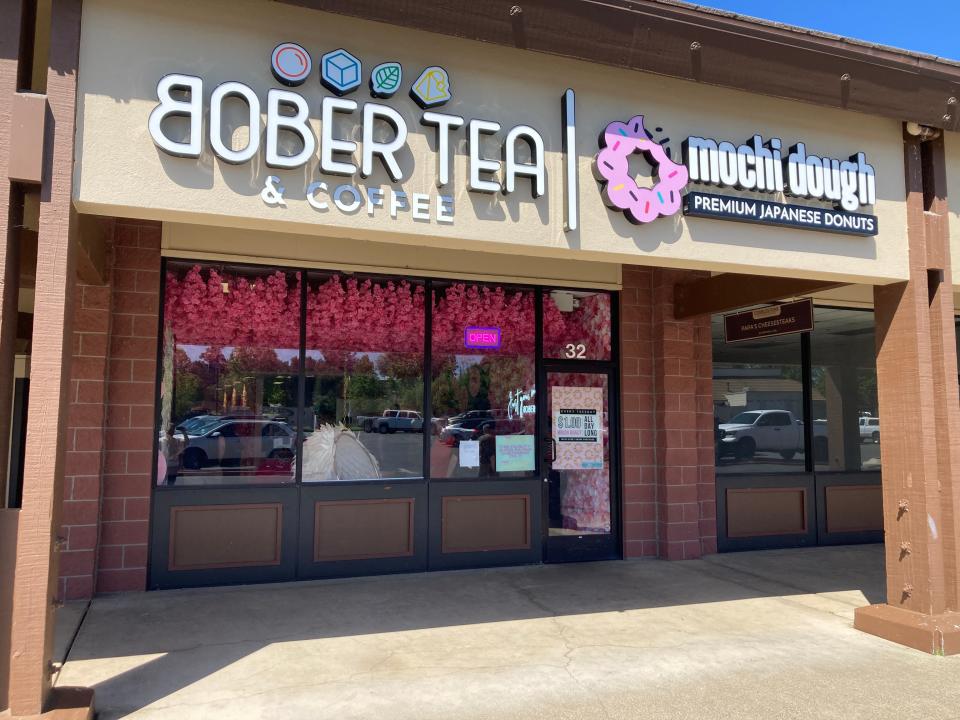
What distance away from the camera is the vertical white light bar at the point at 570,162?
16.0 ft

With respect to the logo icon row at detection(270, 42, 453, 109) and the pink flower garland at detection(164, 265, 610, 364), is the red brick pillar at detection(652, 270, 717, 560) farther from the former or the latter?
the logo icon row at detection(270, 42, 453, 109)

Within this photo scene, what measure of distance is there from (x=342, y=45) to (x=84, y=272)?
10.2 ft

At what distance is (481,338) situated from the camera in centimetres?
804

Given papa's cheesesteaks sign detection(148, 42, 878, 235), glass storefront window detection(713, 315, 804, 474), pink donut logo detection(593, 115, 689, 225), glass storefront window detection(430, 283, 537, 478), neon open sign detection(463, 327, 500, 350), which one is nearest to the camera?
papa's cheesesteaks sign detection(148, 42, 878, 235)

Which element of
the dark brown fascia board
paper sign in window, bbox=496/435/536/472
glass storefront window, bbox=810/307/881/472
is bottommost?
paper sign in window, bbox=496/435/536/472

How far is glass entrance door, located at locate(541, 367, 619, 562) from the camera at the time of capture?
26.9 feet

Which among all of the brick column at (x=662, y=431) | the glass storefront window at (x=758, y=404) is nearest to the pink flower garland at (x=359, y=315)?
the brick column at (x=662, y=431)

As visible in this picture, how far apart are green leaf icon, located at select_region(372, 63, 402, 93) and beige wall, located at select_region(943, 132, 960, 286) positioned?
4937 millimetres

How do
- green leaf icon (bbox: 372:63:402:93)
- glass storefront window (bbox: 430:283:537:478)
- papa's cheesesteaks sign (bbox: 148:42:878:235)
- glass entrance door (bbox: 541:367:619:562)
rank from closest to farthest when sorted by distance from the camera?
papa's cheesesteaks sign (bbox: 148:42:878:235) → green leaf icon (bbox: 372:63:402:93) → glass storefront window (bbox: 430:283:537:478) → glass entrance door (bbox: 541:367:619:562)

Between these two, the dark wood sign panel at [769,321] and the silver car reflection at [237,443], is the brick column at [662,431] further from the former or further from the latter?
the silver car reflection at [237,443]

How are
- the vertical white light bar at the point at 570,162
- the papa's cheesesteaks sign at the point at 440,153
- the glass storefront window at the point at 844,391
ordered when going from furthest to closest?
the glass storefront window at the point at 844,391, the vertical white light bar at the point at 570,162, the papa's cheesesteaks sign at the point at 440,153

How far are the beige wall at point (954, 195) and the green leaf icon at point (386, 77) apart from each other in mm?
4937

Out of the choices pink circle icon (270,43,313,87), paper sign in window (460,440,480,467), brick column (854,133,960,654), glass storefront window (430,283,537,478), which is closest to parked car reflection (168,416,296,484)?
glass storefront window (430,283,537,478)

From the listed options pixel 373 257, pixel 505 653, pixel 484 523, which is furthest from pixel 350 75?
pixel 484 523
